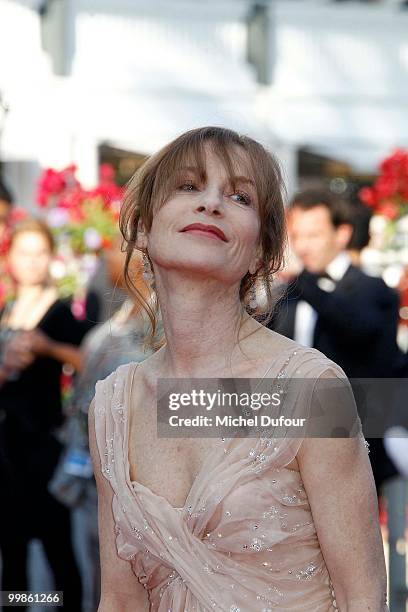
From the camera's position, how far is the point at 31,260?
3.91 metres

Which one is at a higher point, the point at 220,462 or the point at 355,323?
the point at 220,462

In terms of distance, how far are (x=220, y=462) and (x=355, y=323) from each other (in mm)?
1777

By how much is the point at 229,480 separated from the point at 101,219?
11.3 feet

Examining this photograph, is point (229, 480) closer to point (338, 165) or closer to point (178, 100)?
point (178, 100)

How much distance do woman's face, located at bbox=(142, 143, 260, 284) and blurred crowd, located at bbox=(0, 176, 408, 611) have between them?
1432 mm

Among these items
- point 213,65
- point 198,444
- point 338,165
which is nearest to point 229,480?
point 198,444

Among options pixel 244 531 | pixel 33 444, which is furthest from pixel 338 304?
pixel 244 531

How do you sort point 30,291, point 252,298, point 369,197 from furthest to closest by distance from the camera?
point 369,197 < point 30,291 < point 252,298

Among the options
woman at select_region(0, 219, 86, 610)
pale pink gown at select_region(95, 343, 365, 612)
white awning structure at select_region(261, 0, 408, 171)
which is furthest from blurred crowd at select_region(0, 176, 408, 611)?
white awning structure at select_region(261, 0, 408, 171)

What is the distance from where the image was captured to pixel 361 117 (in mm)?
6812

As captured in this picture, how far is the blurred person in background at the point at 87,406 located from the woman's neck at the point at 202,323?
4.42 feet

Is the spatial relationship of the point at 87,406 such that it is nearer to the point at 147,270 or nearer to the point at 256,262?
the point at 147,270

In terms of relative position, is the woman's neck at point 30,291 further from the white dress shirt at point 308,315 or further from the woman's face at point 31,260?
the white dress shirt at point 308,315

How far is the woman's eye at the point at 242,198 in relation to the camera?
4.67ft
